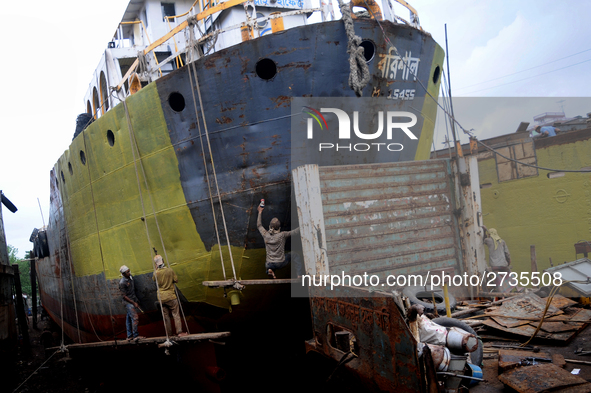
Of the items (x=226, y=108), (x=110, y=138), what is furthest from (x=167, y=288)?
(x=110, y=138)

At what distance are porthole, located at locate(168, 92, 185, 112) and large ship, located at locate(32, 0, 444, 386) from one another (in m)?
0.02

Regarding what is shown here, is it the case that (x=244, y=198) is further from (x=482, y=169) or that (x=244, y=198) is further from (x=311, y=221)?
(x=482, y=169)

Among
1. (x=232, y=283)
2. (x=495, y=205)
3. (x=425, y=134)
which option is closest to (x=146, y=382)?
A: (x=232, y=283)

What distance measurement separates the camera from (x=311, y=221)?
5.79 m

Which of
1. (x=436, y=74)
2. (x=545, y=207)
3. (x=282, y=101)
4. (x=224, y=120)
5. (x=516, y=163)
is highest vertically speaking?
(x=436, y=74)

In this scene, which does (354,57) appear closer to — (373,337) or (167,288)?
(373,337)

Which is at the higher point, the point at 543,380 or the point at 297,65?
the point at 297,65

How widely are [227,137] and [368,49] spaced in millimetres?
2727

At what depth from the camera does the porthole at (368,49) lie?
6.91 m

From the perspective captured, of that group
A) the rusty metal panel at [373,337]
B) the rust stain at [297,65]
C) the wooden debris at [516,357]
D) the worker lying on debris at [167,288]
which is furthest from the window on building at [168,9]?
the wooden debris at [516,357]

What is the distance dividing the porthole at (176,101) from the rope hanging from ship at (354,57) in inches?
112

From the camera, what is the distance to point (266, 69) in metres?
6.74

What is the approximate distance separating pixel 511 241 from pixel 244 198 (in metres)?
14.1

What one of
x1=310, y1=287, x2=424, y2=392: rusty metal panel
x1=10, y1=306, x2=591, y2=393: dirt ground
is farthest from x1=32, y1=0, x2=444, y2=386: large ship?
x1=310, y1=287, x2=424, y2=392: rusty metal panel
